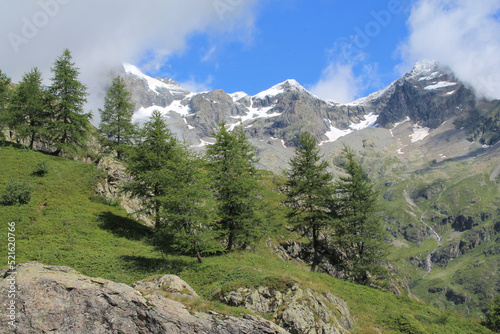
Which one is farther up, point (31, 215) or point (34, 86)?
point (34, 86)

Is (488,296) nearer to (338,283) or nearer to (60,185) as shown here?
(338,283)

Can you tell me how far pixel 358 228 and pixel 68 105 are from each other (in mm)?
35968

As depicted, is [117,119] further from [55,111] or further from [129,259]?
[129,259]

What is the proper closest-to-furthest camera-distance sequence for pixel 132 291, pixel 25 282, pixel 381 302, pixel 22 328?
pixel 22 328 < pixel 25 282 < pixel 132 291 < pixel 381 302

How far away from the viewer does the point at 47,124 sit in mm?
34406

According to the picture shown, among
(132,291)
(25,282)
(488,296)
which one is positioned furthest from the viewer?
(488,296)

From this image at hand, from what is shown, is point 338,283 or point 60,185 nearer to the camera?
point 338,283

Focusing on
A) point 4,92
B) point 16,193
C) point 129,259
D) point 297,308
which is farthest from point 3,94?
point 297,308

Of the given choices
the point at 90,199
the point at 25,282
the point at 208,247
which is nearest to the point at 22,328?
the point at 25,282

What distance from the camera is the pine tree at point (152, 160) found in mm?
24562

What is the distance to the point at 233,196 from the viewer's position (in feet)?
73.9

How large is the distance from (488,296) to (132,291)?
898ft

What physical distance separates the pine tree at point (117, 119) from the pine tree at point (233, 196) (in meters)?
18.6

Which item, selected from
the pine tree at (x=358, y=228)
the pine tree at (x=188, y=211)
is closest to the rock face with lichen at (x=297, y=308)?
the pine tree at (x=188, y=211)
